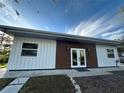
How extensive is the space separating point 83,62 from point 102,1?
5991 millimetres

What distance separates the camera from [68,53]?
8008 millimetres

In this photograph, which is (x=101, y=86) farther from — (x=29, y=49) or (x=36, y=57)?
(x=29, y=49)

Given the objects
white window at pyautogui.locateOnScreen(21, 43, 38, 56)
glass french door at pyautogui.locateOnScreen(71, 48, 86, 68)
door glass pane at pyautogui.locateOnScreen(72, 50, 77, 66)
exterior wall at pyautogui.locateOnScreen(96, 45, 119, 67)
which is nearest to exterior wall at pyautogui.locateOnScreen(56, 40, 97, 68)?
glass french door at pyautogui.locateOnScreen(71, 48, 86, 68)

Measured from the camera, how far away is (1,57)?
37.3ft

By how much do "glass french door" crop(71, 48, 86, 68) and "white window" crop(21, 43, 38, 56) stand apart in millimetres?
3880

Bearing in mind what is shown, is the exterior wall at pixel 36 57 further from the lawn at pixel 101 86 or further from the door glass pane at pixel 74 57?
the lawn at pixel 101 86

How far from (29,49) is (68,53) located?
12.7ft

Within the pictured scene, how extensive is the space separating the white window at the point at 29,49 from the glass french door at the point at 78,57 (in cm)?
388

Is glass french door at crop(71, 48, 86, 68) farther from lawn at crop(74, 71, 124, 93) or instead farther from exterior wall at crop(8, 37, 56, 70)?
lawn at crop(74, 71, 124, 93)

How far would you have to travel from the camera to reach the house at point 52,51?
6441mm

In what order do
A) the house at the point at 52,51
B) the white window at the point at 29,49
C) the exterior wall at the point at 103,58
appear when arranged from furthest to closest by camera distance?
the exterior wall at the point at 103,58, the white window at the point at 29,49, the house at the point at 52,51

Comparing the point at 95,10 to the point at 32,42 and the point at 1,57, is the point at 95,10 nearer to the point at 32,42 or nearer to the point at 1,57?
the point at 32,42

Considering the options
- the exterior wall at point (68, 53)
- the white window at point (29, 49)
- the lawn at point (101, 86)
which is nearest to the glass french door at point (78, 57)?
the exterior wall at point (68, 53)

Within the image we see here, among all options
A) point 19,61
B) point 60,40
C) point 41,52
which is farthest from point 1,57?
point 60,40
